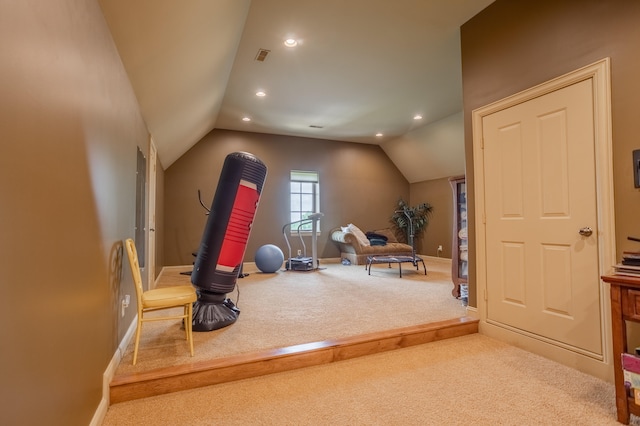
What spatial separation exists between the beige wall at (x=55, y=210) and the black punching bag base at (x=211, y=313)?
Answer: 2.97 feet

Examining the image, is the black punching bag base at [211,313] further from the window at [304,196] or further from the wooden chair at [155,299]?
the window at [304,196]

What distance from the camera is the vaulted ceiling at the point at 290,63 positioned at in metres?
2.62

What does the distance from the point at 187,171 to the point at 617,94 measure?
6750mm

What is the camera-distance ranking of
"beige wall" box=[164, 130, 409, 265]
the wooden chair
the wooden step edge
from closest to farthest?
the wooden step edge → the wooden chair → "beige wall" box=[164, 130, 409, 265]

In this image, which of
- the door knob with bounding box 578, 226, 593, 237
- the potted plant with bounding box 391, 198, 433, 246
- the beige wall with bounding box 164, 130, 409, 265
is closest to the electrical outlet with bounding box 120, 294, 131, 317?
the door knob with bounding box 578, 226, 593, 237

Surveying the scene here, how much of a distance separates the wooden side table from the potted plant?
6.22m

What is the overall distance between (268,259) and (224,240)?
10.8 ft

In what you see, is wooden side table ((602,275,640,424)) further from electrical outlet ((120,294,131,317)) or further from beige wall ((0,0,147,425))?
electrical outlet ((120,294,131,317))

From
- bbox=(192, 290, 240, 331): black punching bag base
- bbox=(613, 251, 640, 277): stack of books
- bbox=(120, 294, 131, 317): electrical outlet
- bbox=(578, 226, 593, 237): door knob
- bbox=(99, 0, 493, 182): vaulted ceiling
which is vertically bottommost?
bbox=(192, 290, 240, 331): black punching bag base

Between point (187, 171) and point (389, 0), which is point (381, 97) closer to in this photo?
point (389, 0)

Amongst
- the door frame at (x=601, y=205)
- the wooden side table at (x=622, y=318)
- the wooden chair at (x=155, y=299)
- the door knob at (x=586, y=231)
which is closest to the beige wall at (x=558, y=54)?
the door frame at (x=601, y=205)

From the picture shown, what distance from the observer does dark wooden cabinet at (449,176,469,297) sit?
3922 millimetres

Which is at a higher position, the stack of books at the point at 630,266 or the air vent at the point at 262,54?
the air vent at the point at 262,54

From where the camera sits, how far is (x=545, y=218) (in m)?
2.55
